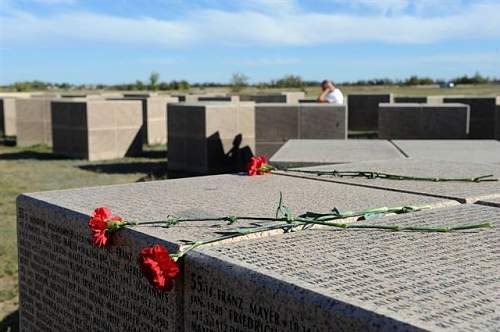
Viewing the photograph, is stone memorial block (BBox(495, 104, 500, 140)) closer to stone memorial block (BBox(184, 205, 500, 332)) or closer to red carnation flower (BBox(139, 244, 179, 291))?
stone memorial block (BBox(184, 205, 500, 332))

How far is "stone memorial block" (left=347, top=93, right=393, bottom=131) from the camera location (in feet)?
80.4

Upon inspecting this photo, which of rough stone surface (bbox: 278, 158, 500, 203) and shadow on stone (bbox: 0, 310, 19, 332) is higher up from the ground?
rough stone surface (bbox: 278, 158, 500, 203)

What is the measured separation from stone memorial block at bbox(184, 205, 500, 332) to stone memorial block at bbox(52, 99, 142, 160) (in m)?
14.3

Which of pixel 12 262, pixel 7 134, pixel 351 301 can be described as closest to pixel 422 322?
pixel 351 301

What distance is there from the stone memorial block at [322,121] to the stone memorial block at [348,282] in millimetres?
10426


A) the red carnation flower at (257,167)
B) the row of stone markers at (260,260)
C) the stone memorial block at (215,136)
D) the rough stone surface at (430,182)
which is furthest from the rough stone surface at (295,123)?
the row of stone markers at (260,260)

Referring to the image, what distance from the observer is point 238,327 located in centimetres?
240

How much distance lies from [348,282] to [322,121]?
37.5ft

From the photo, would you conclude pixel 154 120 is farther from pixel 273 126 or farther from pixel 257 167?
pixel 257 167

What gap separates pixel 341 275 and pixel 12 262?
5.44 metres

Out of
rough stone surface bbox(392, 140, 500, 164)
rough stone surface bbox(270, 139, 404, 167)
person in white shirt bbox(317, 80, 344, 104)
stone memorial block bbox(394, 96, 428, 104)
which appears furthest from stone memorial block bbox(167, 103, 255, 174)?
stone memorial block bbox(394, 96, 428, 104)

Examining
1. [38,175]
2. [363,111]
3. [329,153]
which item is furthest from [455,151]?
[363,111]

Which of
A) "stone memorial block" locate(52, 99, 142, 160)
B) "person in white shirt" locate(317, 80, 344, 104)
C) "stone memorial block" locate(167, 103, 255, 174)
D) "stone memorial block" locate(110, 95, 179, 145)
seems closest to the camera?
"stone memorial block" locate(167, 103, 255, 174)

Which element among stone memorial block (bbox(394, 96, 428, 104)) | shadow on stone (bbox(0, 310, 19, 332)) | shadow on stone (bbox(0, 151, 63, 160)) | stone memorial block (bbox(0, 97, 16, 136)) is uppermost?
stone memorial block (bbox(394, 96, 428, 104))
